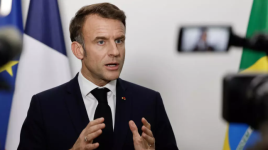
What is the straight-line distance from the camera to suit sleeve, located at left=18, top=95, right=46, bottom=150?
6.00ft

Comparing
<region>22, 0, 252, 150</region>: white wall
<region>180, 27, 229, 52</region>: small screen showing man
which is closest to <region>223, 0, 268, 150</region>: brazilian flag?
<region>22, 0, 252, 150</region>: white wall

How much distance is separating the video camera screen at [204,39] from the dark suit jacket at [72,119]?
108 centimetres

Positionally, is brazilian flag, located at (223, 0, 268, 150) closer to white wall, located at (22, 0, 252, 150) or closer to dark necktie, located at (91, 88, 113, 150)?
white wall, located at (22, 0, 252, 150)

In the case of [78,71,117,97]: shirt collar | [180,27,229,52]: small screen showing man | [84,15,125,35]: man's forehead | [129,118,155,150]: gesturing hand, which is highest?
[180,27,229,52]: small screen showing man

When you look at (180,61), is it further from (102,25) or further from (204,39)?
(204,39)

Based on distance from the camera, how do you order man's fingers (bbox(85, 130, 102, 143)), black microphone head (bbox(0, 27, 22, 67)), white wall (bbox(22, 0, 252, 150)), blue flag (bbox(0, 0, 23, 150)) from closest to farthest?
black microphone head (bbox(0, 27, 22, 67))
man's fingers (bbox(85, 130, 102, 143))
blue flag (bbox(0, 0, 23, 150))
white wall (bbox(22, 0, 252, 150))

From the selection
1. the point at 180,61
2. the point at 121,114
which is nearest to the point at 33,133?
the point at 121,114

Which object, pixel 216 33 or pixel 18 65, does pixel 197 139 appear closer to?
pixel 18 65

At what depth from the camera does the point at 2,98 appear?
7.98 ft

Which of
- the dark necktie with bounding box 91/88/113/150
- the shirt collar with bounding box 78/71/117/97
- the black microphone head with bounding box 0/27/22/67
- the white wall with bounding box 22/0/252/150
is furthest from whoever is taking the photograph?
the white wall with bounding box 22/0/252/150

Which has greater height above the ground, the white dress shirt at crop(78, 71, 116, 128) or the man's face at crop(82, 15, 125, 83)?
the man's face at crop(82, 15, 125, 83)

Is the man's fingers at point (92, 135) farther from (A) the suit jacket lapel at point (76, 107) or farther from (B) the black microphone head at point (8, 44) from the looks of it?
(B) the black microphone head at point (8, 44)

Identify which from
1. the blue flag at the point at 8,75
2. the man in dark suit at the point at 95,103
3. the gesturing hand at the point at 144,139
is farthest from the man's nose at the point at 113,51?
the blue flag at the point at 8,75

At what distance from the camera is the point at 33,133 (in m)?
1.84
